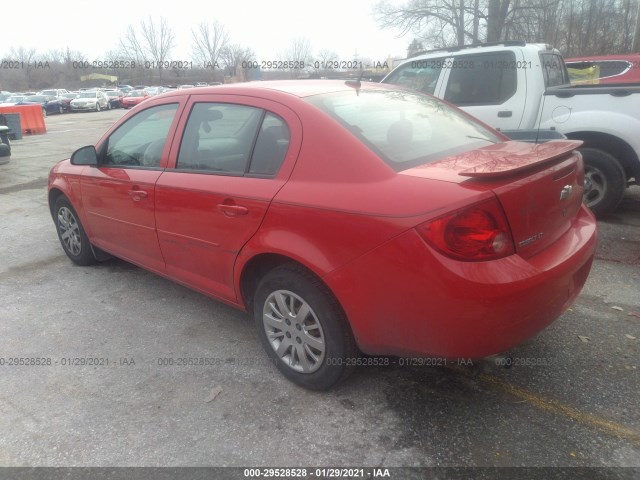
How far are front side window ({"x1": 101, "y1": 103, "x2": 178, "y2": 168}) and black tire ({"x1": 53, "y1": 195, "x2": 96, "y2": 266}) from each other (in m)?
0.89

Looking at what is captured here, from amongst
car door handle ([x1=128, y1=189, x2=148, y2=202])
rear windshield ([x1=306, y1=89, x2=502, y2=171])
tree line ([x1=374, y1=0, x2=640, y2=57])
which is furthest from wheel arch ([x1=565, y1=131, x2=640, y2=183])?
tree line ([x1=374, y1=0, x2=640, y2=57])

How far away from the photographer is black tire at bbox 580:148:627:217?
203 inches

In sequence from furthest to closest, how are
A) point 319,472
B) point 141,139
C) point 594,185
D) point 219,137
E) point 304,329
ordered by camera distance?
1. point 594,185
2. point 141,139
3. point 219,137
4. point 304,329
5. point 319,472

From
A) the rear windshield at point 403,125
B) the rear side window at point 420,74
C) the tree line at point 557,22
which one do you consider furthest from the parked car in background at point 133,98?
the rear windshield at point 403,125

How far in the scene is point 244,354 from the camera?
124 inches

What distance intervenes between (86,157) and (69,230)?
3.40 ft

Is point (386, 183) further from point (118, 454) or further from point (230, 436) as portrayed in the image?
point (118, 454)

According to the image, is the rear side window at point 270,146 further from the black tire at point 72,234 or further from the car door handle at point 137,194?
the black tire at point 72,234

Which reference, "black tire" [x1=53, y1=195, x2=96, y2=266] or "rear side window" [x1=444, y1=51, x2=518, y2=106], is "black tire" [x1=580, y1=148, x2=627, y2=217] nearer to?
"rear side window" [x1=444, y1=51, x2=518, y2=106]

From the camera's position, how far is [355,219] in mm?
2217

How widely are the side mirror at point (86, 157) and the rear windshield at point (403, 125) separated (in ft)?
7.16

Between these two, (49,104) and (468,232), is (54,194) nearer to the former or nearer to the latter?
(468,232)

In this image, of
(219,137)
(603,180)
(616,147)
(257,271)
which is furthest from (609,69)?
(257,271)

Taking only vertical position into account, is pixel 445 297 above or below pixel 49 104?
below
